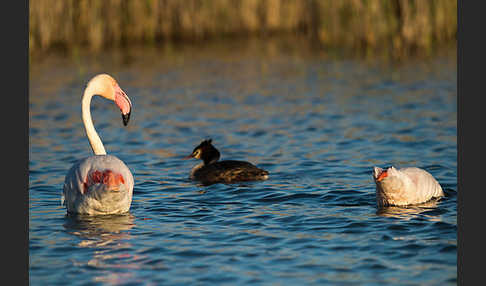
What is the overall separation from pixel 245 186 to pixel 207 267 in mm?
2992

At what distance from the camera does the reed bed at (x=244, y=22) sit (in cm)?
1753

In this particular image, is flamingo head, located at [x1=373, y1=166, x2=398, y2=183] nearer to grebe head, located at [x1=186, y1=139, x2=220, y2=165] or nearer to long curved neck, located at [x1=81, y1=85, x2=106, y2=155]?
long curved neck, located at [x1=81, y1=85, x2=106, y2=155]

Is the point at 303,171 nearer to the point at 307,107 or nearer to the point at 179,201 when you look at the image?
the point at 179,201

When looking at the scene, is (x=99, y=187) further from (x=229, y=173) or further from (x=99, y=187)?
(x=229, y=173)

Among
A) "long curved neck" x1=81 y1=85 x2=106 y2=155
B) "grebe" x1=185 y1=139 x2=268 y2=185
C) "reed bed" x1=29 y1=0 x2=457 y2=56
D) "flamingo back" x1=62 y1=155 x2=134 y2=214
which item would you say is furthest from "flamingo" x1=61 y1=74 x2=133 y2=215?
"reed bed" x1=29 y1=0 x2=457 y2=56

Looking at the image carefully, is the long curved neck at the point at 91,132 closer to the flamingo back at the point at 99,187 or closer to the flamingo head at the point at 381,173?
the flamingo back at the point at 99,187

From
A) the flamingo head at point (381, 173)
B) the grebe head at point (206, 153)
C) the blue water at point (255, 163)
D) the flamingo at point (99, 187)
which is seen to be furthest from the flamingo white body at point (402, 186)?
the grebe head at point (206, 153)

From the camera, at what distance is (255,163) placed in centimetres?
1043

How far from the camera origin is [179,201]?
8.42 meters

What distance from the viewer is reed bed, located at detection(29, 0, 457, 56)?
1753 cm

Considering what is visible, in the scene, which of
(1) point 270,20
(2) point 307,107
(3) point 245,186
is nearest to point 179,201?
(3) point 245,186

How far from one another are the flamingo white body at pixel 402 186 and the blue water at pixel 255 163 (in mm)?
130

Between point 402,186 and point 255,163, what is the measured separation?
3255 mm

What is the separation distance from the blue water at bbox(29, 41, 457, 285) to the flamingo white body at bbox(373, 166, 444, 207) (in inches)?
5.1
